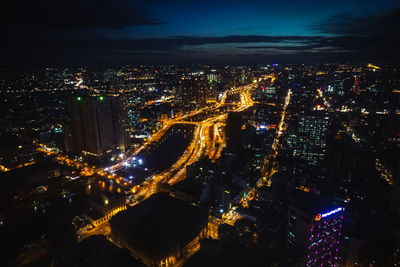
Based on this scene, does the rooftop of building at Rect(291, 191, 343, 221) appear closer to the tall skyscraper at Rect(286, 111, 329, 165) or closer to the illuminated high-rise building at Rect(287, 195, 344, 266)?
the illuminated high-rise building at Rect(287, 195, 344, 266)

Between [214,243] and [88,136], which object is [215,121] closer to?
[88,136]

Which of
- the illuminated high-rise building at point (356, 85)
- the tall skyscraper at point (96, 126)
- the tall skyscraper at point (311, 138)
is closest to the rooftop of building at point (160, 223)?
the tall skyscraper at point (96, 126)

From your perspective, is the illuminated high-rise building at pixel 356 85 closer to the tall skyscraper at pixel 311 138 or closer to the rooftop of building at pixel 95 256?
the tall skyscraper at pixel 311 138

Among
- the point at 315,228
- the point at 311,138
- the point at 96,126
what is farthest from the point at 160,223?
the point at 311,138

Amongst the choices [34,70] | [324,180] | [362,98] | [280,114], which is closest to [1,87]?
[34,70]

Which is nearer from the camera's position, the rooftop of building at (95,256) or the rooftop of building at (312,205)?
the rooftop of building at (312,205)

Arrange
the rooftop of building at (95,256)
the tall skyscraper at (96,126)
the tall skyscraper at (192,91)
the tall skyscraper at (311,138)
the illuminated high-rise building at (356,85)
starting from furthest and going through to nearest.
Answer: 1. the tall skyscraper at (192,91)
2. the illuminated high-rise building at (356,85)
3. the tall skyscraper at (96,126)
4. the tall skyscraper at (311,138)
5. the rooftop of building at (95,256)

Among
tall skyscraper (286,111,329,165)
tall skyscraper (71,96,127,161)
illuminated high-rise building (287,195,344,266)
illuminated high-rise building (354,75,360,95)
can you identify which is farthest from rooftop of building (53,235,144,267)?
illuminated high-rise building (354,75,360,95)
